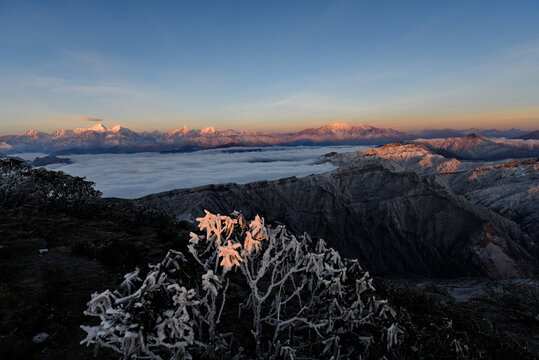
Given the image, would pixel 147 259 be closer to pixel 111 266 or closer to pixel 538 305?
pixel 111 266

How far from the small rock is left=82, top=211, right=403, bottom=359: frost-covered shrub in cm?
154

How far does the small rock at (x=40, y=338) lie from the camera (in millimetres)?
7793

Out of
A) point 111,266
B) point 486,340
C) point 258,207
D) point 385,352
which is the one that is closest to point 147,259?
point 111,266

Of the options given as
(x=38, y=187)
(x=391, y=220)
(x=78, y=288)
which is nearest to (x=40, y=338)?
(x=78, y=288)

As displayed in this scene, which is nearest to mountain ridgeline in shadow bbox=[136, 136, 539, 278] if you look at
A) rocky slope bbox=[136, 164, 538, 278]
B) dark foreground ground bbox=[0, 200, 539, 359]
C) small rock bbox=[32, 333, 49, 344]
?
rocky slope bbox=[136, 164, 538, 278]

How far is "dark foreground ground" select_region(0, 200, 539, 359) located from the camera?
825 cm

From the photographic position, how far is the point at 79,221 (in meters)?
22.2

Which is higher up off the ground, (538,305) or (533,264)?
(538,305)

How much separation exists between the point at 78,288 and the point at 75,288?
0.39 feet

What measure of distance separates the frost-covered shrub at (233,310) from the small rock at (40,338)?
5.07 feet

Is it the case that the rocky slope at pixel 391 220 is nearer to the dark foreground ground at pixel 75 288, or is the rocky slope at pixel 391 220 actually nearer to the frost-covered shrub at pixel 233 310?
the dark foreground ground at pixel 75 288

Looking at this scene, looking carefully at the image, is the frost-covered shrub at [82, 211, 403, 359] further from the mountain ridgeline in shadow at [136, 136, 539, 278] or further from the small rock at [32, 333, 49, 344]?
the mountain ridgeline in shadow at [136, 136, 539, 278]

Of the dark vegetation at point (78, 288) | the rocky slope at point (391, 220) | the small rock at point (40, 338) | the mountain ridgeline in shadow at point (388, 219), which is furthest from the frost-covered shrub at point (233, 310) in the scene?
the rocky slope at point (391, 220)

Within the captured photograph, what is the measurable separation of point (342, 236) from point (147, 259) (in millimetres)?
100276
